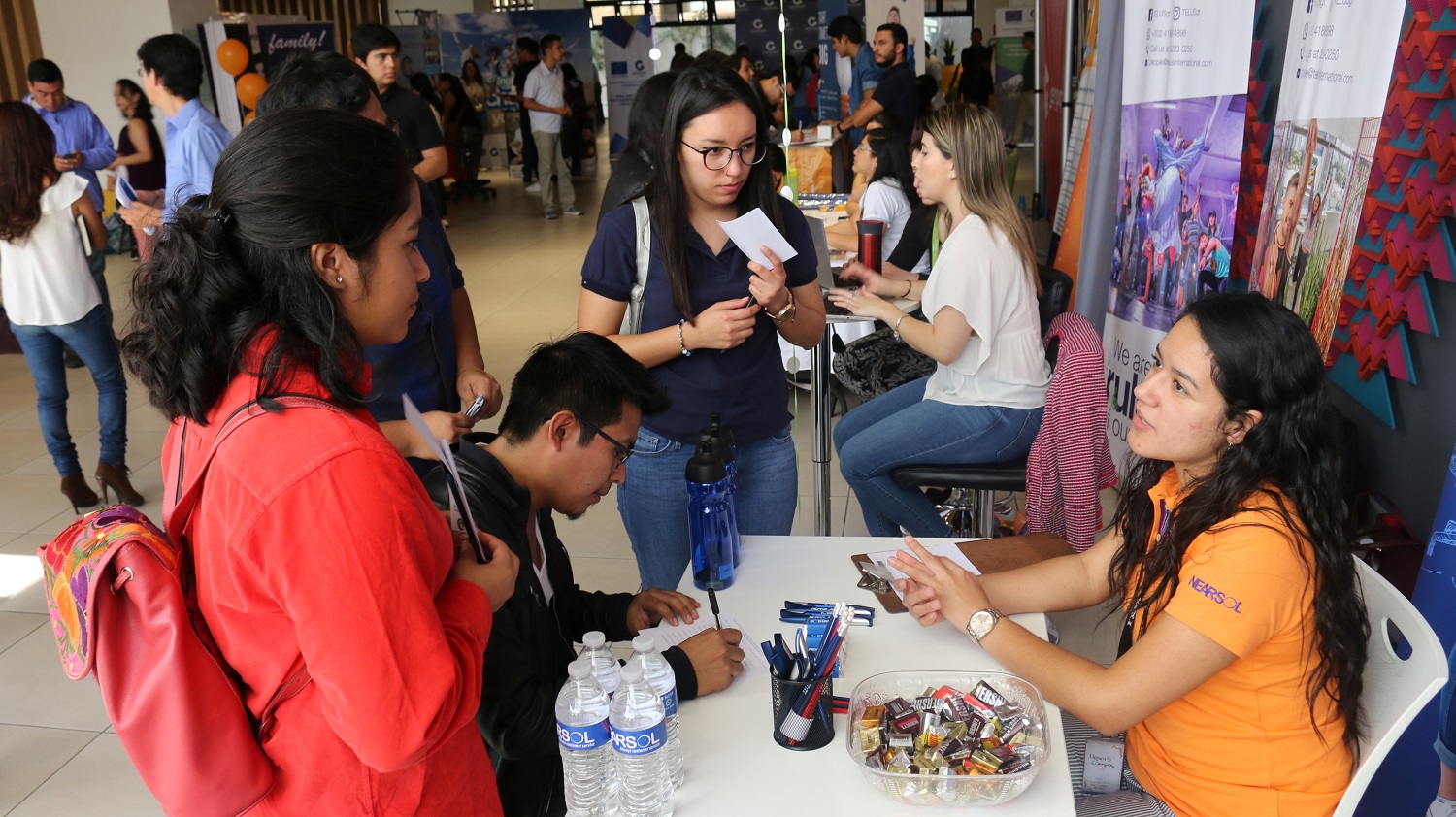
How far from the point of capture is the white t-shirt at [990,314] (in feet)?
8.87

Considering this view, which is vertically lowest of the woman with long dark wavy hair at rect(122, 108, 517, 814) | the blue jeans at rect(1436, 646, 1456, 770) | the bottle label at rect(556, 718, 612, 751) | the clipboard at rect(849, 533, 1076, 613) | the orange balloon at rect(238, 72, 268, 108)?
the blue jeans at rect(1436, 646, 1456, 770)

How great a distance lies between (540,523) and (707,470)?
0.32 metres

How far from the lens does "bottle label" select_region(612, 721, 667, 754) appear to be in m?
1.17

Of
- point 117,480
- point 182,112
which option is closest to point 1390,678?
point 117,480

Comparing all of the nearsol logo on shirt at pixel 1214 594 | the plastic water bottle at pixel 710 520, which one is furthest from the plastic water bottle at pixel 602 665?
the nearsol logo on shirt at pixel 1214 594

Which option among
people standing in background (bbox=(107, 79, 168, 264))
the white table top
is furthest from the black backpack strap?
people standing in background (bbox=(107, 79, 168, 264))

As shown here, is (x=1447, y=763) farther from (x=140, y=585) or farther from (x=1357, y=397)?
(x=140, y=585)

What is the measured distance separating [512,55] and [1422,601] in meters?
14.2

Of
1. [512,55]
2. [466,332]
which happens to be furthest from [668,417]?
[512,55]

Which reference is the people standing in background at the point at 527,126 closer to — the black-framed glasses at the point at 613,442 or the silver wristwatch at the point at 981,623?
the black-framed glasses at the point at 613,442

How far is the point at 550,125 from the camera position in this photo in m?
Result: 10.9

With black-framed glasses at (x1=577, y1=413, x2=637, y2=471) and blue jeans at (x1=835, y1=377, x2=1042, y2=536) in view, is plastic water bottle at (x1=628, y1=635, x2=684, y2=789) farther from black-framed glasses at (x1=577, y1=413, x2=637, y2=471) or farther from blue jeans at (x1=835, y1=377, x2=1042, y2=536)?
blue jeans at (x1=835, y1=377, x2=1042, y2=536)

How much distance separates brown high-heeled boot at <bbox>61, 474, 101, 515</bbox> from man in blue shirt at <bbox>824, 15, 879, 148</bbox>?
5.70 metres

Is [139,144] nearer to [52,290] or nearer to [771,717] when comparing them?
[52,290]
